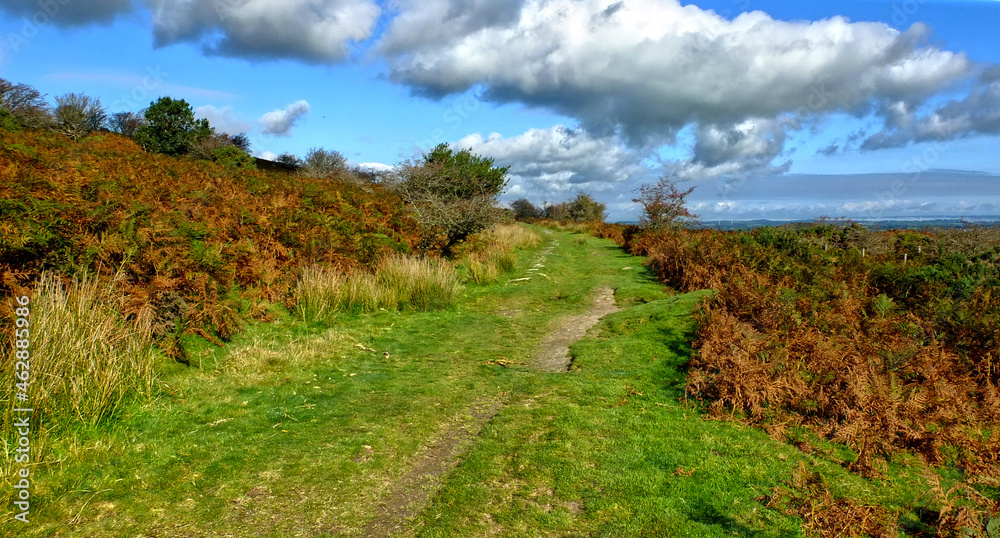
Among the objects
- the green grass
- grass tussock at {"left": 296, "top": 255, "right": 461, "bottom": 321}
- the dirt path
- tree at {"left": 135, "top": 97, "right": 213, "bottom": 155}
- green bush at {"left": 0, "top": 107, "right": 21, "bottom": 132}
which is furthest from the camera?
tree at {"left": 135, "top": 97, "right": 213, "bottom": 155}

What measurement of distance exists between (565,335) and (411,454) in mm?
5202

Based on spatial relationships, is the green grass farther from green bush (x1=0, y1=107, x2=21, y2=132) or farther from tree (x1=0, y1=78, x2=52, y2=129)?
tree (x1=0, y1=78, x2=52, y2=129)

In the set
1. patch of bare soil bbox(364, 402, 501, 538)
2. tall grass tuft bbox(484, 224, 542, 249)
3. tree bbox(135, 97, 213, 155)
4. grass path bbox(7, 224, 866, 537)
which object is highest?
tree bbox(135, 97, 213, 155)

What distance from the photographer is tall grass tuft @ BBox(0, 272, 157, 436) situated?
4.24 metres

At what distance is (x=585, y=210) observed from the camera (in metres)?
55.1

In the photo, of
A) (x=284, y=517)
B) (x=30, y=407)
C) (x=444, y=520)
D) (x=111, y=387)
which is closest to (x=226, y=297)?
(x=111, y=387)

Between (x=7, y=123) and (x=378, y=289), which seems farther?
(x=7, y=123)

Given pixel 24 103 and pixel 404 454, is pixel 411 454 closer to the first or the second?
pixel 404 454

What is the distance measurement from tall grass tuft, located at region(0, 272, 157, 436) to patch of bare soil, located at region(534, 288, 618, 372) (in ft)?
15.5

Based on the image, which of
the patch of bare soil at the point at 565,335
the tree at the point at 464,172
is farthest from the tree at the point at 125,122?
the patch of bare soil at the point at 565,335

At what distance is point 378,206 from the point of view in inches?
586

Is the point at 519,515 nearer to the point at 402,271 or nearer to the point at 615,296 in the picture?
the point at 402,271

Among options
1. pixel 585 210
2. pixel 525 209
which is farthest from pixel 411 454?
pixel 525 209

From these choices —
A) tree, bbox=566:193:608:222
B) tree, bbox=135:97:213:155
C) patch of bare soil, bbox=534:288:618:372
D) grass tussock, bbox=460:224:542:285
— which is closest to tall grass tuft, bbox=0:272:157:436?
patch of bare soil, bbox=534:288:618:372
